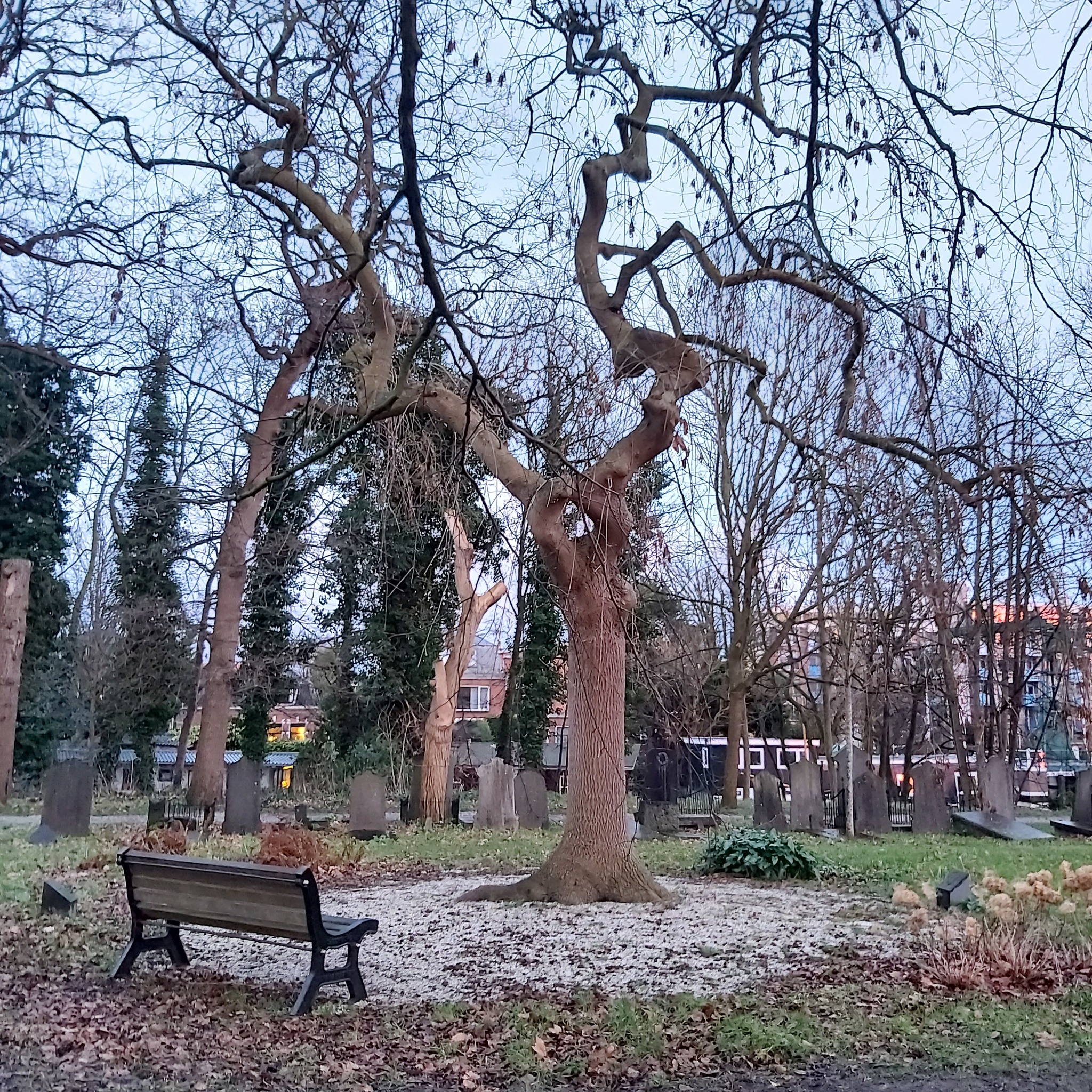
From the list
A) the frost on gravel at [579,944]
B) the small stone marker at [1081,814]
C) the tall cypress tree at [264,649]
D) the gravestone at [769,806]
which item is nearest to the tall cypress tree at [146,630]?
Result: the tall cypress tree at [264,649]

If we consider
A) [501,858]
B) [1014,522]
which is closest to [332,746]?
[501,858]

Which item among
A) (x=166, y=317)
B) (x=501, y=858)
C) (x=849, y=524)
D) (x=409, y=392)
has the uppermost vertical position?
(x=166, y=317)

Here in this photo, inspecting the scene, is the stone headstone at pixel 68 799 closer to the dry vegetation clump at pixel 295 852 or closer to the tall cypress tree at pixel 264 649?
the dry vegetation clump at pixel 295 852

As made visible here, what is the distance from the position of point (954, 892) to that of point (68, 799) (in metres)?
12.5

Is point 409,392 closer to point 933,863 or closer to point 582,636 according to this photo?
point 582,636

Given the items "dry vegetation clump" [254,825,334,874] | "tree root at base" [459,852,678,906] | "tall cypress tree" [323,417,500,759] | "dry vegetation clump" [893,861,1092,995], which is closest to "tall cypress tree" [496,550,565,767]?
"tall cypress tree" [323,417,500,759]

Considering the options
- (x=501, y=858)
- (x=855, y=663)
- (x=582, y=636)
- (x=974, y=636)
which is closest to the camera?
(x=582, y=636)

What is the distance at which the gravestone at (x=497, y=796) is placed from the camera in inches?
722

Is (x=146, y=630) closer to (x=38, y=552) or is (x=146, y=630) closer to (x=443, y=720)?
(x=38, y=552)

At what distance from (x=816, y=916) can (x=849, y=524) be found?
10.9 ft

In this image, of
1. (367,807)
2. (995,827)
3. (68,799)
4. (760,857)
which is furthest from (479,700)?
(760,857)

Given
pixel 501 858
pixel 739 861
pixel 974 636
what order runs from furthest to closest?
pixel 974 636
pixel 501 858
pixel 739 861

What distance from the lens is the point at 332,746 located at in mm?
28562

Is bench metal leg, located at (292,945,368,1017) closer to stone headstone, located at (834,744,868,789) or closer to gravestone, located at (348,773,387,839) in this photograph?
gravestone, located at (348,773,387,839)
